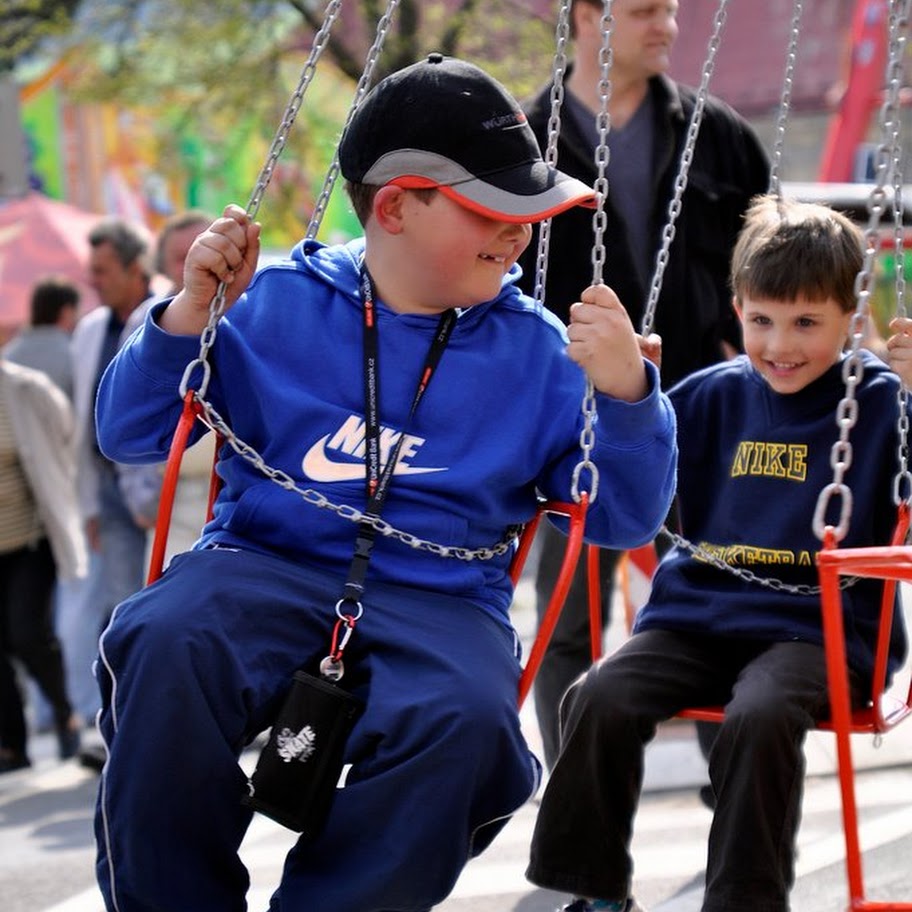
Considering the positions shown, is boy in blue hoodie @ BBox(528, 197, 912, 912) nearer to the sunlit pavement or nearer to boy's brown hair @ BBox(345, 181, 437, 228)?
the sunlit pavement

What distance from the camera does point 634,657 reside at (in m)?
3.60

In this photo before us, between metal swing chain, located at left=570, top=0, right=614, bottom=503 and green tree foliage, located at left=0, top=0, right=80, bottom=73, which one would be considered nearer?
metal swing chain, located at left=570, top=0, right=614, bottom=503

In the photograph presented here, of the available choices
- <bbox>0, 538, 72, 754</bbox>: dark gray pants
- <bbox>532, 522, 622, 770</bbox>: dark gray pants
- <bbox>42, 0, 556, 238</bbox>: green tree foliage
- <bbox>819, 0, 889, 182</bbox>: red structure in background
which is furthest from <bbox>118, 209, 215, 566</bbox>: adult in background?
<bbox>819, 0, 889, 182</bbox>: red structure in background

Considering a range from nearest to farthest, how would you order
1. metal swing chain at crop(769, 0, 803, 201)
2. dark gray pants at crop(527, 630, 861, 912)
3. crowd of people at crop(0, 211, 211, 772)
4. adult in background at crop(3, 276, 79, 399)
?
dark gray pants at crop(527, 630, 861, 912)
metal swing chain at crop(769, 0, 803, 201)
crowd of people at crop(0, 211, 211, 772)
adult in background at crop(3, 276, 79, 399)

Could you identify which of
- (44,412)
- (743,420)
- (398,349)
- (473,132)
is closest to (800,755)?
(743,420)

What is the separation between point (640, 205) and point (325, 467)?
195cm

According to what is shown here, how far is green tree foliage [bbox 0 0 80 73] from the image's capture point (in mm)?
13625

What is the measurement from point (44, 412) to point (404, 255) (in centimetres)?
434

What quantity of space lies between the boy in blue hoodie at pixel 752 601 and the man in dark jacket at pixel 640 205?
0.69m

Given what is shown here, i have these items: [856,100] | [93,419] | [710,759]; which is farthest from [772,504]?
[856,100]

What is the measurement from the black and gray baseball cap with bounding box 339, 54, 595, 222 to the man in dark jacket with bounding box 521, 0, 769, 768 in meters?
1.51

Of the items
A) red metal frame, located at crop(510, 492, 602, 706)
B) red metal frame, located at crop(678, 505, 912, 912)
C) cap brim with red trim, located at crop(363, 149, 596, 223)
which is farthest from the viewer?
cap brim with red trim, located at crop(363, 149, 596, 223)

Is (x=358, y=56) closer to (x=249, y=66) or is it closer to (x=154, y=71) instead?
(x=249, y=66)

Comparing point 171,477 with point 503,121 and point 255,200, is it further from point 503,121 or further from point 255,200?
point 503,121
